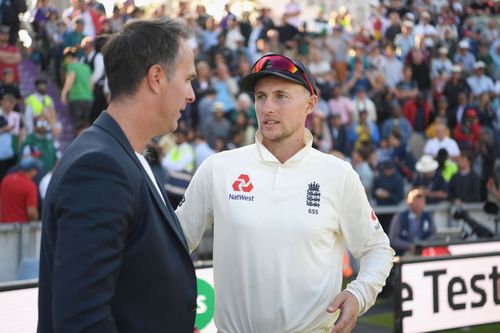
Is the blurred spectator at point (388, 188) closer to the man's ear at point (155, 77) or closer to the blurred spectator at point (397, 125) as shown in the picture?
the blurred spectator at point (397, 125)

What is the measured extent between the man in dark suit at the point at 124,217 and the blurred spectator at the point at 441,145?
1495 centimetres

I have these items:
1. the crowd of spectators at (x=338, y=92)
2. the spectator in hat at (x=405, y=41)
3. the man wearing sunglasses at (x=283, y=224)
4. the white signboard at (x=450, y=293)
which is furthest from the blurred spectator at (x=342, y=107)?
the man wearing sunglasses at (x=283, y=224)

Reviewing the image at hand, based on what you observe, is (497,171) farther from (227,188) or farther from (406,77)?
(227,188)

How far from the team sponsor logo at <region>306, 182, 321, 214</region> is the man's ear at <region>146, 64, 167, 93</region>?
124cm

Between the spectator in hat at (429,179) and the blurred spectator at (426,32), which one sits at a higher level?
the blurred spectator at (426,32)

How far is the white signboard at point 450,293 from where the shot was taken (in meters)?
7.30

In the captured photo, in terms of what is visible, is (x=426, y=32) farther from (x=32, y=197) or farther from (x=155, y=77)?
(x=155, y=77)

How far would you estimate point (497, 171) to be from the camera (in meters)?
19.4

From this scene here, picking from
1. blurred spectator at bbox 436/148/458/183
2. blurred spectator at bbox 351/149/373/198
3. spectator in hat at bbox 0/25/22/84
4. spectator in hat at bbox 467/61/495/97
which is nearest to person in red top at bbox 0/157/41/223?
spectator in hat at bbox 0/25/22/84

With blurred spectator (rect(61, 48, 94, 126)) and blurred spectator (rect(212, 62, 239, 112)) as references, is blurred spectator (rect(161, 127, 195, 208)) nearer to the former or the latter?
blurred spectator (rect(61, 48, 94, 126))

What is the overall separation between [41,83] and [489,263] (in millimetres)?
8539

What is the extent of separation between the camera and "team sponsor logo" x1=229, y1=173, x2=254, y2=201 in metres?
3.82

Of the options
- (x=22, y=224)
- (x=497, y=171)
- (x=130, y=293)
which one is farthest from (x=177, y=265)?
(x=497, y=171)

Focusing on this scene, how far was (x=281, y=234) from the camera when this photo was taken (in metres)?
3.71
